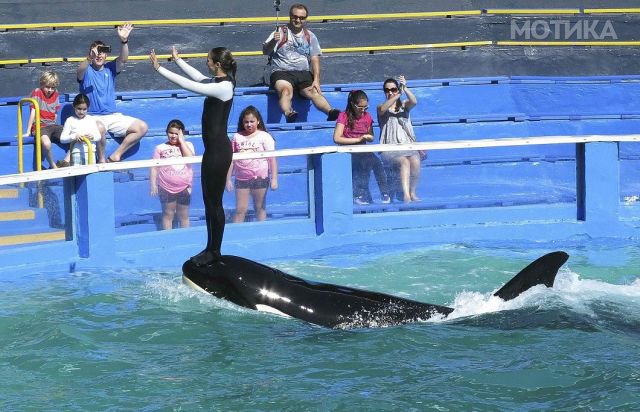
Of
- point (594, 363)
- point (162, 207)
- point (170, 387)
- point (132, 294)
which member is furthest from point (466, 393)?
point (162, 207)

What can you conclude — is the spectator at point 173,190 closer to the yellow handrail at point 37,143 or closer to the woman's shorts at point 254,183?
the woman's shorts at point 254,183

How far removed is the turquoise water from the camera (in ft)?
21.0

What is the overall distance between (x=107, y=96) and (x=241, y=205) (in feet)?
10.4

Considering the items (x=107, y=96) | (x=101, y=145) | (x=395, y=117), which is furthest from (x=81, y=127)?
(x=395, y=117)

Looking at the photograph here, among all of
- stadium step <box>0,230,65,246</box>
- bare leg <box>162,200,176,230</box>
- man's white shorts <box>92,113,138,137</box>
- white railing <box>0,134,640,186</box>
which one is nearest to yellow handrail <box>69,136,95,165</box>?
man's white shorts <box>92,113,138,137</box>

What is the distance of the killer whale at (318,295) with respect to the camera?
7.70 m

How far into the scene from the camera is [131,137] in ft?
39.3

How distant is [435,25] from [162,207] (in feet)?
24.8

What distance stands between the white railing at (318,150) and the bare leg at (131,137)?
2275 millimetres

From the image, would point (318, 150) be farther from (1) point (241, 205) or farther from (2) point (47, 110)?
(2) point (47, 110)

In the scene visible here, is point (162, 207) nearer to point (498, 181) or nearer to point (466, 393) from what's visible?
point (498, 181)

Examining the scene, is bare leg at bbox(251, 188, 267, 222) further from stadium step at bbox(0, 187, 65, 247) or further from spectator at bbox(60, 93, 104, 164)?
spectator at bbox(60, 93, 104, 164)

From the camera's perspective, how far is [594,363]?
690 centimetres
